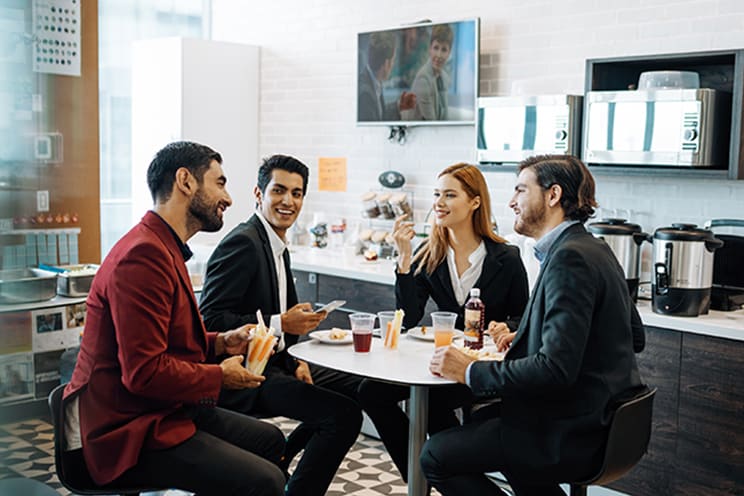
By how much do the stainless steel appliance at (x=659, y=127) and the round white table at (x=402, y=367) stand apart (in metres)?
1.41

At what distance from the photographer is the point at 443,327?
9.60ft

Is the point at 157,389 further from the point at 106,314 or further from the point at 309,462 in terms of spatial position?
the point at 309,462

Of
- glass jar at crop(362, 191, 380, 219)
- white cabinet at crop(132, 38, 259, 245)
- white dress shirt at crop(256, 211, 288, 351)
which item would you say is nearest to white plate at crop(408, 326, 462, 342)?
white dress shirt at crop(256, 211, 288, 351)

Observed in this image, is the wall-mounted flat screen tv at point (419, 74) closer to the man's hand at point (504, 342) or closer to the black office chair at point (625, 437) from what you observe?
the man's hand at point (504, 342)

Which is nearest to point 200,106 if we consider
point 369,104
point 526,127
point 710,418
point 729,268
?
point 369,104

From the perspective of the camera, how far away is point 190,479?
7.54 ft

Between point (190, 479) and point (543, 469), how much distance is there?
3.18ft

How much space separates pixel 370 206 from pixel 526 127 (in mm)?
1387

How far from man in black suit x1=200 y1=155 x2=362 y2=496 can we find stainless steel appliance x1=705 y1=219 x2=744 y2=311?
1680 millimetres

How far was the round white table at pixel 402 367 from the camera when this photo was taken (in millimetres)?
2639

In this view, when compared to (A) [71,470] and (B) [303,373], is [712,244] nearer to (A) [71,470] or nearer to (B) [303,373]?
(B) [303,373]

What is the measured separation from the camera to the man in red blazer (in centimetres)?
222

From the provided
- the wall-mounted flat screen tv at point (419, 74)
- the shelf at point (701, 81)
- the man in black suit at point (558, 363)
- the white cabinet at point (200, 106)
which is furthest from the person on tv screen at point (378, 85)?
the man in black suit at point (558, 363)

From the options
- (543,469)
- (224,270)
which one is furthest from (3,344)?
(224,270)
